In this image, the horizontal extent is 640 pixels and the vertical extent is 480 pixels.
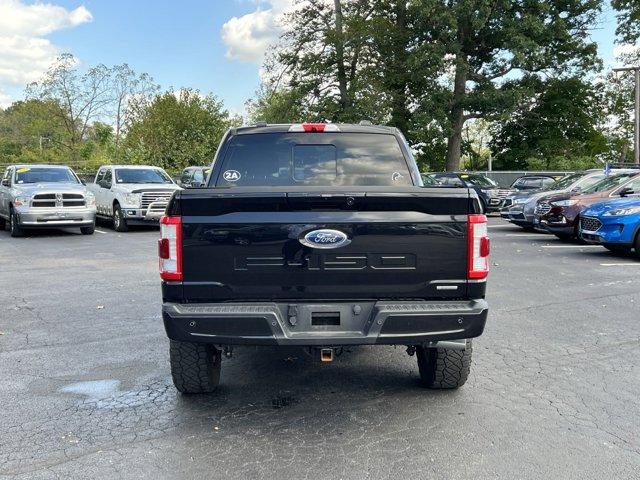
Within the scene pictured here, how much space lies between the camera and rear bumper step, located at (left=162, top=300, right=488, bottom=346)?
3.97 meters

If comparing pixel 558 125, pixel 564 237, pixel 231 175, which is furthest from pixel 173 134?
pixel 231 175

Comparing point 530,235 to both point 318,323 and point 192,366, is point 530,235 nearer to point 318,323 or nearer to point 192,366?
point 192,366

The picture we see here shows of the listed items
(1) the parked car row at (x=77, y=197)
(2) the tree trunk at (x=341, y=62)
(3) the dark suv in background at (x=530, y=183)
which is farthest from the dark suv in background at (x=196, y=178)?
(2) the tree trunk at (x=341, y=62)

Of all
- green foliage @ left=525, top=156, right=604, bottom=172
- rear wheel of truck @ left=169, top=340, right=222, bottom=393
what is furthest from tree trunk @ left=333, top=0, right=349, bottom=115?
rear wheel of truck @ left=169, top=340, right=222, bottom=393

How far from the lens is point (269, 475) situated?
3.54 meters

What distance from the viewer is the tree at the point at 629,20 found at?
37422mm

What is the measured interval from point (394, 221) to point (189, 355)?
178cm

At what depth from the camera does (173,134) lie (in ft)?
Result: 133

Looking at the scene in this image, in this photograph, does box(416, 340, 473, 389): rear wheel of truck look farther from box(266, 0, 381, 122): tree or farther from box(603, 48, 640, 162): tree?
box(603, 48, 640, 162): tree

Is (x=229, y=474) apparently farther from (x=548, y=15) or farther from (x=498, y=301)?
(x=548, y=15)

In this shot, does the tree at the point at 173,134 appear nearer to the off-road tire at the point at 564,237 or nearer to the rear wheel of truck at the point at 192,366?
the off-road tire at the point at 564,237

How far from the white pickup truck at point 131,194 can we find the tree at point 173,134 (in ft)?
64.3

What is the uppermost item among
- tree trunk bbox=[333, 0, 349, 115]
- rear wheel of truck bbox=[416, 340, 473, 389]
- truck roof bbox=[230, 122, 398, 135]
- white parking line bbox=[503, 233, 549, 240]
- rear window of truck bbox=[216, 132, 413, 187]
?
tree trunk bbox=[333, 0, 349, 115]

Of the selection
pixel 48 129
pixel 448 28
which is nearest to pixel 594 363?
pixel 448 28
